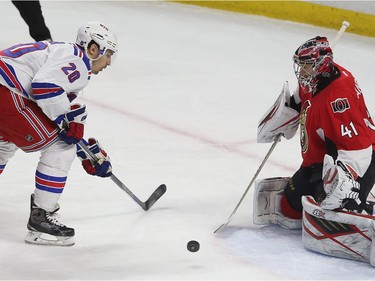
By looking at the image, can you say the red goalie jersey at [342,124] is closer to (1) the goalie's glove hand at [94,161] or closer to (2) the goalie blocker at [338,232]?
(2) the goalie blocker at [338,232]

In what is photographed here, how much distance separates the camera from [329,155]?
3.08 metres

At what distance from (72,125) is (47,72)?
183mm

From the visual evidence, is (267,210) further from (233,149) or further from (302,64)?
(233,149)

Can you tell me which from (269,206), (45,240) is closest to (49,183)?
(45,240)

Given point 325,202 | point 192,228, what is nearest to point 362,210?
point 325,202

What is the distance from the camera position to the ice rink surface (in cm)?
298

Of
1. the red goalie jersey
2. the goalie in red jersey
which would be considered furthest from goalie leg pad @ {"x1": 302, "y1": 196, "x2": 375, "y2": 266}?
the red goalie jersey

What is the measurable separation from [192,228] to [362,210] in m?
0.57

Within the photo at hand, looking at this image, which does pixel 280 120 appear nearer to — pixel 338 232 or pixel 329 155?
pixel 329 155

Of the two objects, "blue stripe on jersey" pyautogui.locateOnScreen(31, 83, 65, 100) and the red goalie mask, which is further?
the red goalie mask

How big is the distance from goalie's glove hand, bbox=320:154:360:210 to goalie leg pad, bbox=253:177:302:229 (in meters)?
0.31

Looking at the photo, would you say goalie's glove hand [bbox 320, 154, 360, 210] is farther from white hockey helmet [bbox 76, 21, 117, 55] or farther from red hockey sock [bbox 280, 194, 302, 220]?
white hockey helmet [bbox 76, 21, 117, 55]

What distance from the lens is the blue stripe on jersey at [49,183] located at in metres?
3.04

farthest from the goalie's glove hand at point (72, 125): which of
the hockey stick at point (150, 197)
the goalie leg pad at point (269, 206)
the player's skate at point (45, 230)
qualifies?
the goalie leg pad at point (269, 206)
